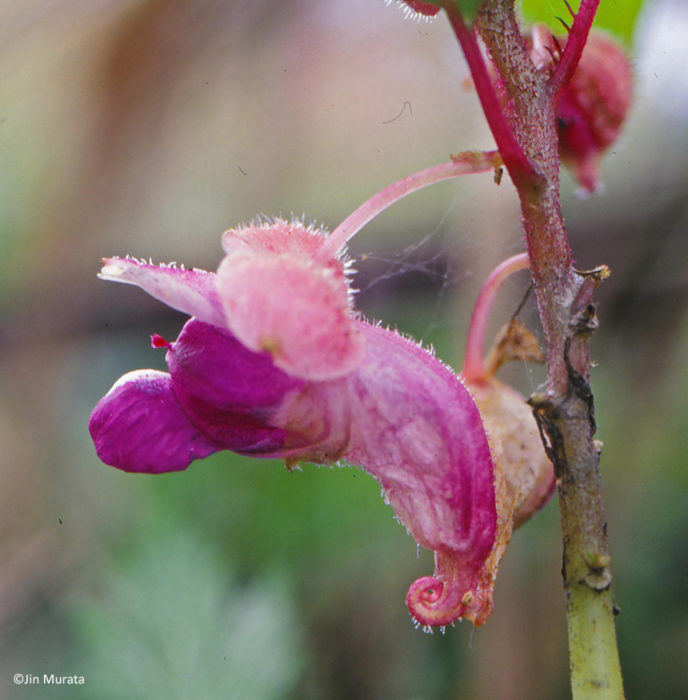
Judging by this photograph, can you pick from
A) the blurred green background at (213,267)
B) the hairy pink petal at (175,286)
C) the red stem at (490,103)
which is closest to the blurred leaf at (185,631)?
the blurred green background at (213,267)

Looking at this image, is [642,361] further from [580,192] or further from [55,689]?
[55,689]

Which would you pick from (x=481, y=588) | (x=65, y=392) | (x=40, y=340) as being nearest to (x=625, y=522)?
(x=481, y=588)

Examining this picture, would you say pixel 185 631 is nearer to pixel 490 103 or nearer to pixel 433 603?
pixel 433 603

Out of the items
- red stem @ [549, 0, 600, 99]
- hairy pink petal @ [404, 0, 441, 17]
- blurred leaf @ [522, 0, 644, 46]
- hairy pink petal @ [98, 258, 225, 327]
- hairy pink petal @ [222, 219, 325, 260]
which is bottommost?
hairy pink petal @ [98, 258, 225, 327]

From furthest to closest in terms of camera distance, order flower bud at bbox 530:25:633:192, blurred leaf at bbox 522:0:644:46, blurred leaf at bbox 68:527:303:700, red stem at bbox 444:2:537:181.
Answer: blurred leaf at bbox 68:527:303:700 → blurred leaf at bbox 522:0:644:46 → flower bud at bbox 530:25:633:192 → red stem at bbox 444:2:537:181

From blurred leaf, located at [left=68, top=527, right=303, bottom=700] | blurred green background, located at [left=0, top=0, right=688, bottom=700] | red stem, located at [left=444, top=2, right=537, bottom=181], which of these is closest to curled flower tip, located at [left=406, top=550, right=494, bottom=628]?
red stem, located at [left=444, top=2, right=537, bottom=181]

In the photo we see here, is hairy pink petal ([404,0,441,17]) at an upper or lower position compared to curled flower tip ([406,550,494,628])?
upper

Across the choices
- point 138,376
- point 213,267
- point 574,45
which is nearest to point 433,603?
point 138,376

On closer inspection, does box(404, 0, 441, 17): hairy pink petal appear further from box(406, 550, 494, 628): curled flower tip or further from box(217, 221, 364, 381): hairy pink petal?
box(406, 550, 494, 628): curled flower tip
